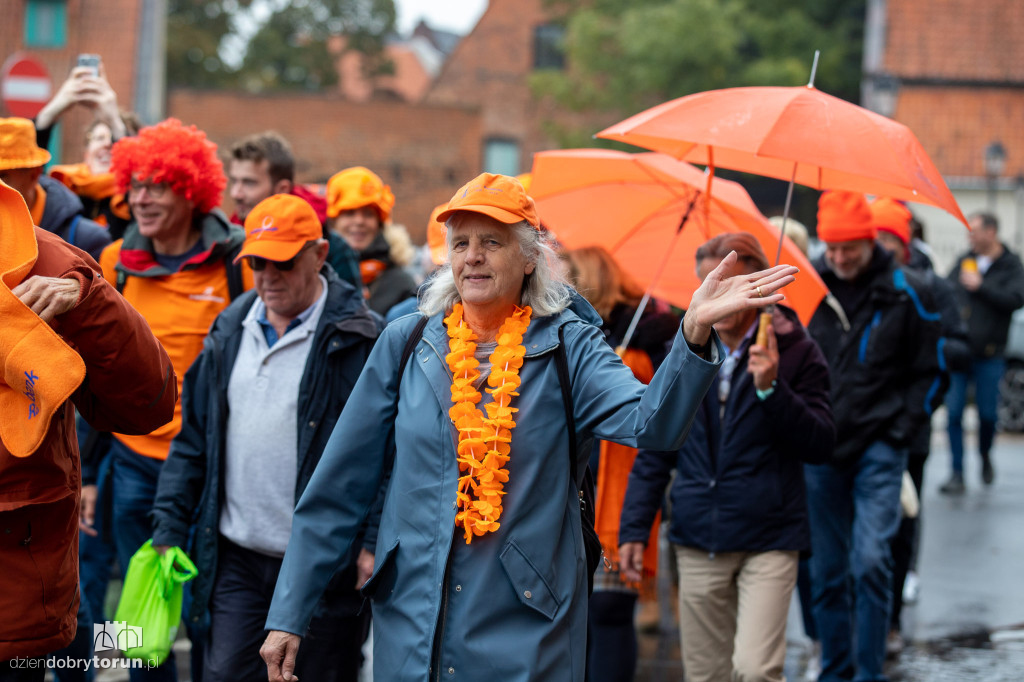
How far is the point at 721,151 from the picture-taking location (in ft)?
18.6

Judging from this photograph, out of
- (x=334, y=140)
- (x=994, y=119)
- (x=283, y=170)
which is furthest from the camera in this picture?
(x=334, y=140)

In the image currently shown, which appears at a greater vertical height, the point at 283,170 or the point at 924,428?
the point at 283,170

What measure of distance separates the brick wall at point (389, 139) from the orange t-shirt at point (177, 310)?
2984 centimetres

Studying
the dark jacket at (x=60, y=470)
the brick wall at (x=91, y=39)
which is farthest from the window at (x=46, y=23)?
the dark jacket at (x=60, y=470)

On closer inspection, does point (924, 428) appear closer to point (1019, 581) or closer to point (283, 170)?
point (1019, 581)

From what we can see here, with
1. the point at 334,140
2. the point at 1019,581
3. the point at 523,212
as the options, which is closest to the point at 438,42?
the point at 334,140

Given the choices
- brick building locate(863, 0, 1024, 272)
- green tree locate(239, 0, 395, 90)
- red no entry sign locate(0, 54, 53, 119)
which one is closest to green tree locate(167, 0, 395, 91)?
green tree locate(239, 0, 395, 90)

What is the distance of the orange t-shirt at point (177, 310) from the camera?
521 centimetres

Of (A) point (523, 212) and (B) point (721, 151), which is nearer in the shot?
(A) point (523, 212)

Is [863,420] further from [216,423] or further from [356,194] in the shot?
[216,423]

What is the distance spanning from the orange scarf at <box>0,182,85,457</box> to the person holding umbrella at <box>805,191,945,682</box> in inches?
161

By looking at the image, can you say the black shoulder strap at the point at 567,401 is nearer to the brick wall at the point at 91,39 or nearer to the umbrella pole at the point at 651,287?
the umbrella pole at the point at 651,287

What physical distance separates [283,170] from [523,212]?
9.31 ft

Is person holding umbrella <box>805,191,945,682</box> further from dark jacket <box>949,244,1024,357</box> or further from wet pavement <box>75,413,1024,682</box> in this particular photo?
dark jacket <box>949,244,1024,357</box>
